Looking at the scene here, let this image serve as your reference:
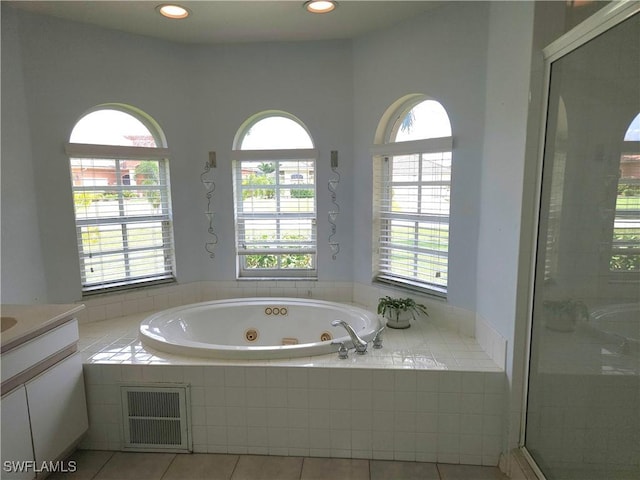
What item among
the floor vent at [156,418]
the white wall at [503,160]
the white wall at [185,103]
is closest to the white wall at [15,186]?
the white wall at [185,103]

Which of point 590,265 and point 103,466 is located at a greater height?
point 590,265

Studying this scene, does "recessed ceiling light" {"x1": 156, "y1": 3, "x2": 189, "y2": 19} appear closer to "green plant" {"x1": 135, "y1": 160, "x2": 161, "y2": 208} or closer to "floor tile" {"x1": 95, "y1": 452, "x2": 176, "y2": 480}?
"green plant" {"x1": 135, "y1": 160, "x2": 161, "y2": 208}

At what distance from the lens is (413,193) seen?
2898mm

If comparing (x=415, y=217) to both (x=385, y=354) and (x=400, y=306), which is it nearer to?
(x=400, y=306)

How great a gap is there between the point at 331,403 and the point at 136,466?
1149 mm

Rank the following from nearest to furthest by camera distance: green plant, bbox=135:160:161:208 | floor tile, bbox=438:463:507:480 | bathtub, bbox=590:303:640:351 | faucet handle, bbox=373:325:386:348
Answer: bathtub, bbox=590:303:640:351
floor tile, bbox=438:463:507:480
faucet handle, bbox=373:325:386:348
green plant, bbox=135:160:161:208

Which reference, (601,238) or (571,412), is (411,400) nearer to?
(571,412)

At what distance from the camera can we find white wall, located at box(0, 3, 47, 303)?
8.09ft

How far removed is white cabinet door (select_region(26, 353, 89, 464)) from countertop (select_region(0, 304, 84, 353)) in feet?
0.73

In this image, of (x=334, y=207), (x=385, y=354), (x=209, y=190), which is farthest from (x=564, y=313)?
(x=209, y=190)

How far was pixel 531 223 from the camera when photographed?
1.92m

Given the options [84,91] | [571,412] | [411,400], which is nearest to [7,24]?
[84,91]

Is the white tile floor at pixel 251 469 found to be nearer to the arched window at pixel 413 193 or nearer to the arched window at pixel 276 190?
the arched window at pixel 413 193

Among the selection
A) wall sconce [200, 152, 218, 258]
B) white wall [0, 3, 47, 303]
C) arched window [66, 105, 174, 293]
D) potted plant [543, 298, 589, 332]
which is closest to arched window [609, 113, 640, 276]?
potted plant [543, 298, 589, 332]
